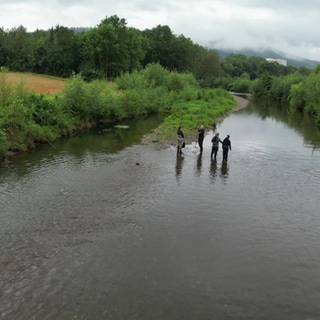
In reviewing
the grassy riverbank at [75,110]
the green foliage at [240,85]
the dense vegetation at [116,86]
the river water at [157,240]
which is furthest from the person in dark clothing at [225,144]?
the green foliage at [240,85]

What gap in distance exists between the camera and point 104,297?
11.1 meters

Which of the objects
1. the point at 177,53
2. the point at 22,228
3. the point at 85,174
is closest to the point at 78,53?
the point at 177,53

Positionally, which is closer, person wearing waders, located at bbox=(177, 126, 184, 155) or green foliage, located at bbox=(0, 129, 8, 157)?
green foliage, located at bbox=(0, 129, 8, 157)

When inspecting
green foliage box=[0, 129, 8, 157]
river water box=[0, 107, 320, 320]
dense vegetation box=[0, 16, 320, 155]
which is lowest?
river water box=[0, 107, 320, 320]

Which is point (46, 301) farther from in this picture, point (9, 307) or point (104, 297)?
point (104, 297)

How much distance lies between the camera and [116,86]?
60969mm

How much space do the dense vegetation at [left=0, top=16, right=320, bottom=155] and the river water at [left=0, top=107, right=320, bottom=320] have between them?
7.15 m

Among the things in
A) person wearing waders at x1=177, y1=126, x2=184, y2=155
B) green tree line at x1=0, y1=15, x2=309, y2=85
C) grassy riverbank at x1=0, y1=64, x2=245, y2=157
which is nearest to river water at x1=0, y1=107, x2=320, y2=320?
person wearing waders at x1=177, y1=126, x2=184, y2=155

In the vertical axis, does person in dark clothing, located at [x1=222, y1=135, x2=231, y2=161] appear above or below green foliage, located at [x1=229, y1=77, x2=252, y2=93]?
below

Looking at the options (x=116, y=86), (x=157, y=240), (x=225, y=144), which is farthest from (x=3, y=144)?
(x=116, y=86)

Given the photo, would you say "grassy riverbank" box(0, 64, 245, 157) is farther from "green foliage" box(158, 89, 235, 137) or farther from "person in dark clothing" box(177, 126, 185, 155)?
"person in dark clothing" box(177, 126, 185, 155)

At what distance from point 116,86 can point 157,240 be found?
49460mm

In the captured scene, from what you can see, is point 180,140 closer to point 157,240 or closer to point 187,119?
point 157,240

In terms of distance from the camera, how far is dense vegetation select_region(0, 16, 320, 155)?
33.4 m
